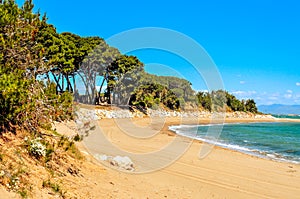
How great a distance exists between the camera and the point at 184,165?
41.2 ft

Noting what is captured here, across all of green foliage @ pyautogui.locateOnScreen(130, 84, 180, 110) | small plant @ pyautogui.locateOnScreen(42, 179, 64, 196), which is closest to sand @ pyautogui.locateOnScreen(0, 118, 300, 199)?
small plant @ pyautogui.locateOnScreen(42, 179, 64, 196)

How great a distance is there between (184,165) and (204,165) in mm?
1173

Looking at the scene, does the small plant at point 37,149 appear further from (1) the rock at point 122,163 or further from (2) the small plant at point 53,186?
(1) the rock at point 122,163

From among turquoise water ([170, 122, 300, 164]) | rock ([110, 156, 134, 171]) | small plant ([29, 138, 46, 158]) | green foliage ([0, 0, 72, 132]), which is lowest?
turquoise water ([170, 122, 300, 164])

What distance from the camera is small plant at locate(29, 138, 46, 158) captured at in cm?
677

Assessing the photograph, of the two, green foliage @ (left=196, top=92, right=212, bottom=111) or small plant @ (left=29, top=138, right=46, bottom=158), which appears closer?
small plant @ (left=29, top=138, right=46, bottom=158)

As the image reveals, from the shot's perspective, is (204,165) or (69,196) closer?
(69,196)

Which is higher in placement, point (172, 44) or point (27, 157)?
point (172, 44)

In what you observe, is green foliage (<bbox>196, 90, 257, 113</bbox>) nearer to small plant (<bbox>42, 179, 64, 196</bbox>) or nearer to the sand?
the sand

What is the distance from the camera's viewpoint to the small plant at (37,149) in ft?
22.2

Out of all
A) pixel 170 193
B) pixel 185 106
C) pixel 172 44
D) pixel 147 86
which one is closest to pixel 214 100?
pixel 185 106

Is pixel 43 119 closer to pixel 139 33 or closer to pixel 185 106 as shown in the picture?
pixel 139 33

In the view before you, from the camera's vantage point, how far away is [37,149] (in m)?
6.80

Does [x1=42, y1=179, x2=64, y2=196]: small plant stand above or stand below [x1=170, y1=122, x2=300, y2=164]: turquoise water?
above
